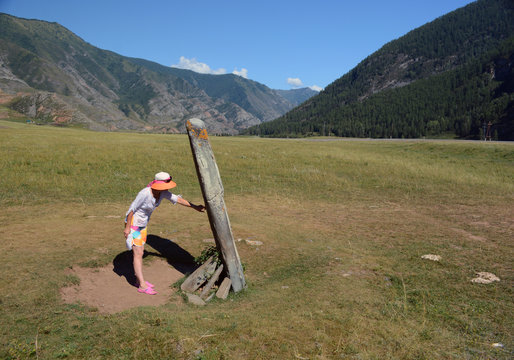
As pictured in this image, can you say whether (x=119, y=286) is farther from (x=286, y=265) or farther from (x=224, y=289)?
(x=286, y=265)

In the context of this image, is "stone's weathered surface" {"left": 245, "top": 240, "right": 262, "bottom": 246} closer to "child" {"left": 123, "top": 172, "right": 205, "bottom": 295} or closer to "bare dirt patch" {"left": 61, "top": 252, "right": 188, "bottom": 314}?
"bare dirt patch" {"left": 61, "top": 252, "right": 188, "bottom": 314}

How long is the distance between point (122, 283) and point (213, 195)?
3.33 m

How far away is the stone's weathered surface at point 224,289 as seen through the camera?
7525 millimetres

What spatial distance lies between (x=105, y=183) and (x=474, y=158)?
34.3m

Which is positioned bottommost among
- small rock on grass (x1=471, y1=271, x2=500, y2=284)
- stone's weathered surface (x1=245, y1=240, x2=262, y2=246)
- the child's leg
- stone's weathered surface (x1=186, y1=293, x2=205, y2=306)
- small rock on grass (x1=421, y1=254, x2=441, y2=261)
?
small rock on grass (x1=421, y1=254, x2=441, y2=261)

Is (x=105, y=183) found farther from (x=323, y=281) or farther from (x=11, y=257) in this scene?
(x=323, y=281)

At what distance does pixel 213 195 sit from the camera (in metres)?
7.74

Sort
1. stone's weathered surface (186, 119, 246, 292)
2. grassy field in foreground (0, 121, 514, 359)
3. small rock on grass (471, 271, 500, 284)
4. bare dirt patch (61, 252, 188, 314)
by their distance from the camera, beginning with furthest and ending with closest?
small rock on grass (471, 271, 500, 284) < stone's weathered surface (186, 119, 246, 292) < bare dirt patch (61, 252, 188, 314) < grassy field in foreground (0, 121, 514, 359)

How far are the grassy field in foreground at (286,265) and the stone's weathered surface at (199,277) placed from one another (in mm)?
688

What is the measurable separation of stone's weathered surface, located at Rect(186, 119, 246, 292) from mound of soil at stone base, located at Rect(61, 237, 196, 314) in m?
1.64

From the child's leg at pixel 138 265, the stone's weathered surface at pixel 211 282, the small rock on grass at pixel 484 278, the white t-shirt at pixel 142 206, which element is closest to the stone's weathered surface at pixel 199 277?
the stone's weathered surface at pixel 211 282

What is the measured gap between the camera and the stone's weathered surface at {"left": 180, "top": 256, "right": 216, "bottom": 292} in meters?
7.98

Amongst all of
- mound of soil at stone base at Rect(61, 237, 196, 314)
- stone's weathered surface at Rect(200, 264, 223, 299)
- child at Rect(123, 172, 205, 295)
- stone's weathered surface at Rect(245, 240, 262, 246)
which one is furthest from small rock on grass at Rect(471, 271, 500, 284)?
child at Rect(123, 172, 205, 295)

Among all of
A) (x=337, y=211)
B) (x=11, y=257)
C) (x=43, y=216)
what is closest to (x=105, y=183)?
(x=43, y=216)
